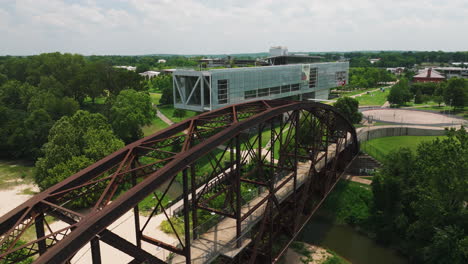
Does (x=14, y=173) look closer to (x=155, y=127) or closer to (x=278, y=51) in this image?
(x=155, y=127)

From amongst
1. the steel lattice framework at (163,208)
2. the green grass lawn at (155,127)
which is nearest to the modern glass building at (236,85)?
the green grass lawn at (155,127)

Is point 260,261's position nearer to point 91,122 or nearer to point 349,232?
point 349,232

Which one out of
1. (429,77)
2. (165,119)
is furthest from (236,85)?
(429,77)

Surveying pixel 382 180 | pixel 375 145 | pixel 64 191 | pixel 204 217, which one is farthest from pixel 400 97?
pixel 64 191

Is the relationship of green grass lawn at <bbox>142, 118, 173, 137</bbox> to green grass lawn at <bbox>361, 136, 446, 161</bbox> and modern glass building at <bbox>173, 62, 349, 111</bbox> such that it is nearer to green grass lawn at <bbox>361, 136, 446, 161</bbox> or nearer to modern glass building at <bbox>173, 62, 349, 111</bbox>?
modern glass building at <bbox>173, 62, 349, 111</bbox>

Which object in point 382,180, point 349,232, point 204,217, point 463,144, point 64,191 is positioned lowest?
point 349,232

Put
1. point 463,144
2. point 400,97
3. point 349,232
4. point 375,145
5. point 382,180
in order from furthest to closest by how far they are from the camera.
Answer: point 400,97 < point 375,145 < point 349,232 < point 382,180 < point 463,144
